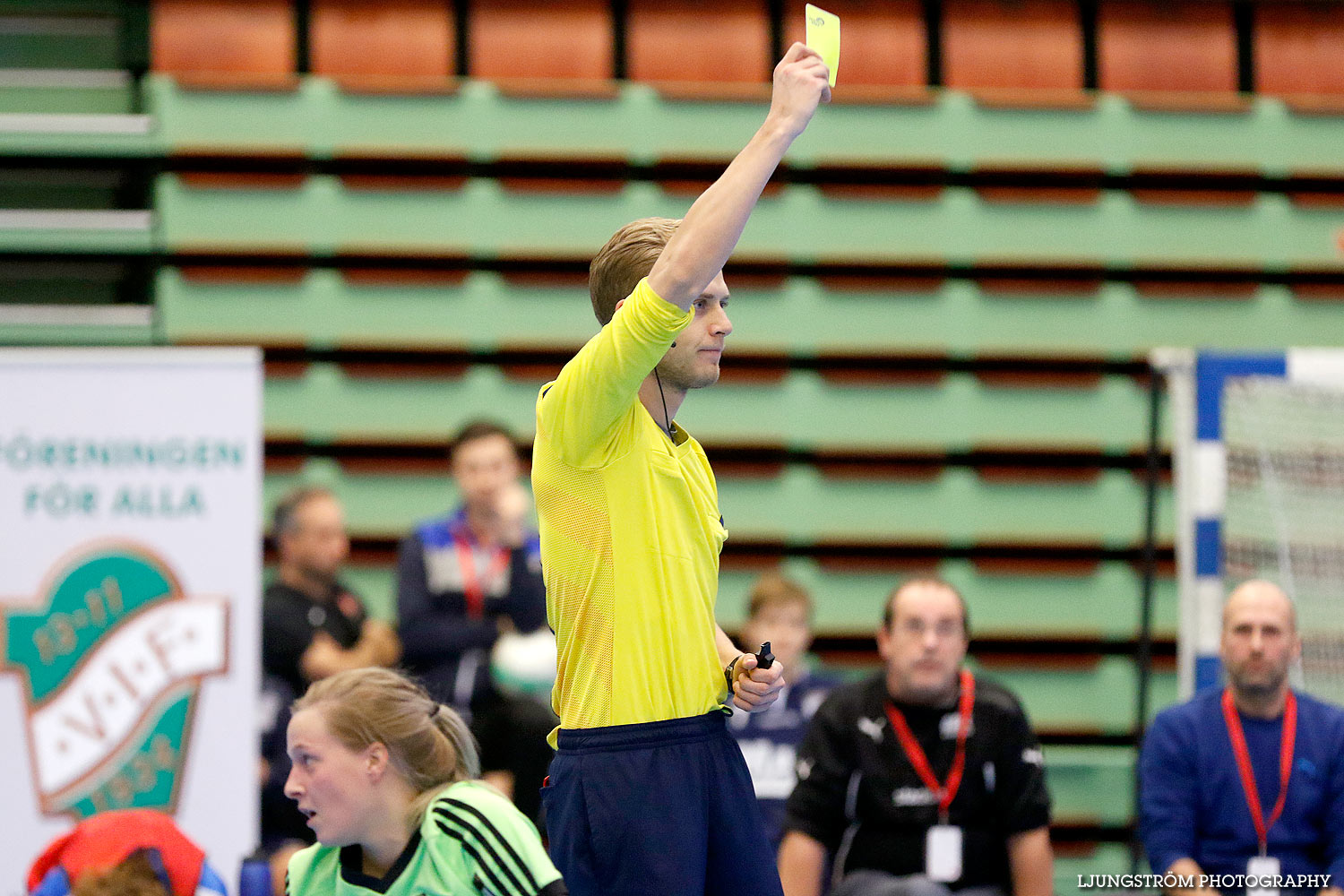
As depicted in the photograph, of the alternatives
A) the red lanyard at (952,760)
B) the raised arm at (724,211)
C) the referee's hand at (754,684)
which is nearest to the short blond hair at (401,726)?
the referee's hand at (754,684)

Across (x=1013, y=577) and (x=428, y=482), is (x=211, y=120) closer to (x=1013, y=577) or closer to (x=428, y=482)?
(x=428, y=482)

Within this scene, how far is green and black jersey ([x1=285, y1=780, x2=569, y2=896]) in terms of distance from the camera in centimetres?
202

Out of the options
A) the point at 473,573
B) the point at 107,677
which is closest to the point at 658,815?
the point at 473,573

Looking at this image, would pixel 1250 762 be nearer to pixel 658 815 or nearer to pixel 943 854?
pixel 943 854

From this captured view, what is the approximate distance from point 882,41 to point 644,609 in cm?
406

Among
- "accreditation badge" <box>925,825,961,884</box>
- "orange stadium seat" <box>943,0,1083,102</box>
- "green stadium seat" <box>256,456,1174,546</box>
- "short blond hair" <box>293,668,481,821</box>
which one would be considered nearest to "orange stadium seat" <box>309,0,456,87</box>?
"green stadium seat" <box>256,456,1174,546</box>

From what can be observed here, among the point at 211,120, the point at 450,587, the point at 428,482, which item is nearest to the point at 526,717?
the point at 450,587

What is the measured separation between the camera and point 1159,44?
5578 millimetres

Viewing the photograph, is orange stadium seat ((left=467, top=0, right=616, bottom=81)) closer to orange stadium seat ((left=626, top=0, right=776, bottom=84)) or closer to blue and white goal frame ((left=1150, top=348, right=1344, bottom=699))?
orange stadium seat ((left=626, top=0, right=776, bottom=84))

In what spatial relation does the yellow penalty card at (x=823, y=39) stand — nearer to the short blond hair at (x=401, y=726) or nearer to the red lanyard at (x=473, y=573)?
the short blond hair at (x=401, y=726)

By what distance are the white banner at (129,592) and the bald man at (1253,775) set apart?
7.86 feet

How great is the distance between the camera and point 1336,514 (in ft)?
15.5

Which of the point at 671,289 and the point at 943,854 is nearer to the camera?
the point at 671,289

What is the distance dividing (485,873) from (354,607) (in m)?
2.65
